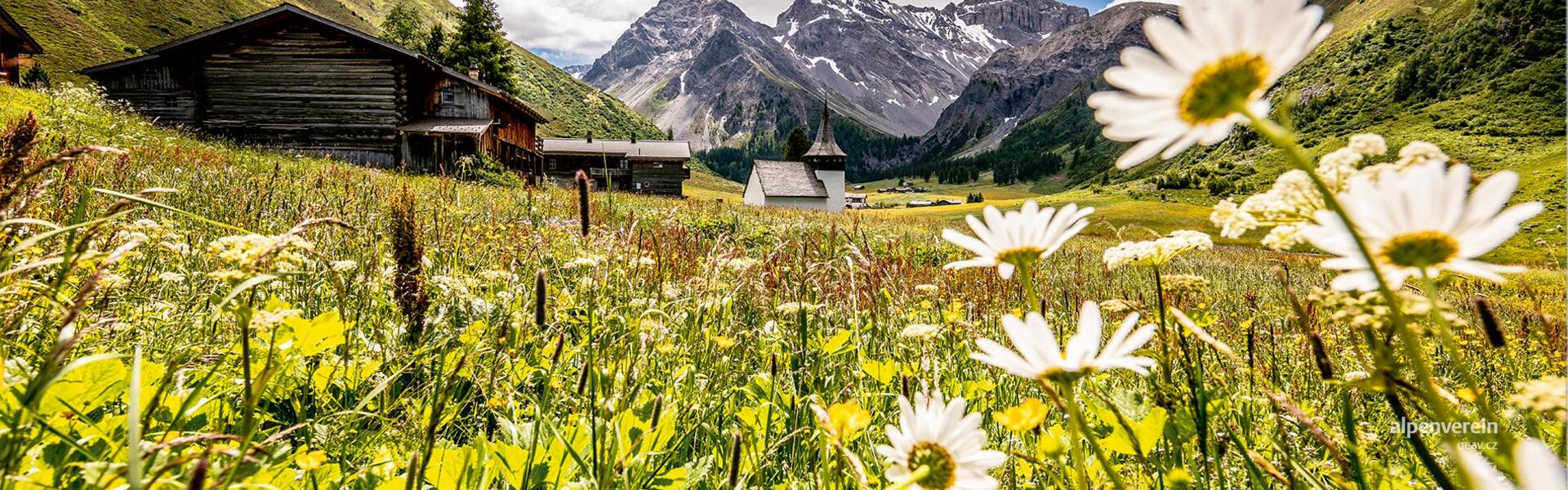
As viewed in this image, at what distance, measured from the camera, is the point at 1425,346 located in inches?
120

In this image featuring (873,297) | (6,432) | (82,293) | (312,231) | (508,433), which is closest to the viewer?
(82,293)

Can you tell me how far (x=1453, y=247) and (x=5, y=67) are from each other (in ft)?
129

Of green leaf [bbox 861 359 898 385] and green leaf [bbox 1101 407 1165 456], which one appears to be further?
green leaf [bbox 861 359 898 385]

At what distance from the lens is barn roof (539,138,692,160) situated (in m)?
48.8

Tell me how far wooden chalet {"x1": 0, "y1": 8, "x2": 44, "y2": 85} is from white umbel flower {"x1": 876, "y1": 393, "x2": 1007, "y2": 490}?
3675 cm

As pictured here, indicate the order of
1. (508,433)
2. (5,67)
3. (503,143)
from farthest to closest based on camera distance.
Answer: (503,143) → (5,67) → (508,433)

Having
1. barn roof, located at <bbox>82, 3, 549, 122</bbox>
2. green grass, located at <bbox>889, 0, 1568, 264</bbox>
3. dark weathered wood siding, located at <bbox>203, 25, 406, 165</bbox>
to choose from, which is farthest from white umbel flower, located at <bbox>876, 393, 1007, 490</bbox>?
green grass, located at <bbox>889, 0, 1568, 264</bbox>

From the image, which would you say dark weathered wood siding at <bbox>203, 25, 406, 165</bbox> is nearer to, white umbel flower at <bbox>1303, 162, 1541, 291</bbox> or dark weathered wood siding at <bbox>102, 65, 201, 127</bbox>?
dark weathered wood siding at <bbox>102, 65, 201, 127</bbox>

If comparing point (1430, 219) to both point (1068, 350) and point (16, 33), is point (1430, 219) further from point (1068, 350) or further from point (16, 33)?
point (16, 33)

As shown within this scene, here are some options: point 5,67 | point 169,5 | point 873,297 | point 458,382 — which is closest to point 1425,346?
point 873,297

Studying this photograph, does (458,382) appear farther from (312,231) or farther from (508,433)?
(312,231)

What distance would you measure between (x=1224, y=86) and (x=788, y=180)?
192ft

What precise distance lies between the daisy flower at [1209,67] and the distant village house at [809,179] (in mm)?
55919

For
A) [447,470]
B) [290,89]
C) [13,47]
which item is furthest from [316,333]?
[13,47]
